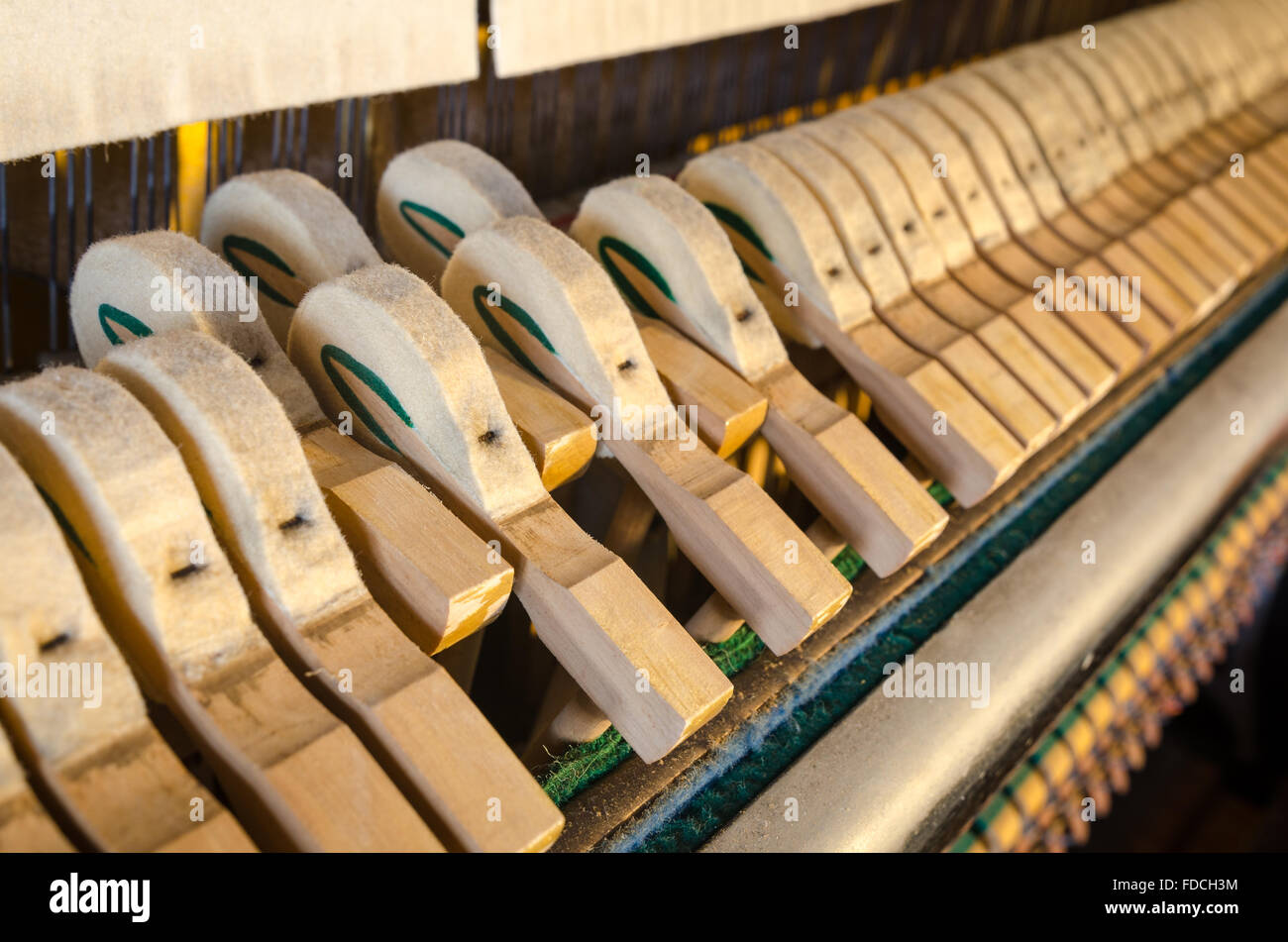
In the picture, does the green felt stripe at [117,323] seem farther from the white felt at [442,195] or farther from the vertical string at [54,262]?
the vertical string at [54,262]

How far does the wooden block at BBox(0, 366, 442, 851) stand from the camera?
81cm

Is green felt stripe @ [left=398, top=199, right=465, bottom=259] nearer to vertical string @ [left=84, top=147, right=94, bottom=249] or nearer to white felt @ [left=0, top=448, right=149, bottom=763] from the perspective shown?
vertical string @ [left=84, top=147, right=94, bottom=249]

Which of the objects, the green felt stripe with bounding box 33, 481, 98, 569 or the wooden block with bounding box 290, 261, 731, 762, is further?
the wooden block with bounding box 290, 261, 731, 762

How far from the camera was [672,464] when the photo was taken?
4.00ft

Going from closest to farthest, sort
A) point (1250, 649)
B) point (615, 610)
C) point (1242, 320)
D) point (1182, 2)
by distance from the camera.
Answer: point (615, 610) < point (1242, 320) < point (1182, 2) < point (1250, 649)

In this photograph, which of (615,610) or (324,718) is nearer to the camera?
(324,718)

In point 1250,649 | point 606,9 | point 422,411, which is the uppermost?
point 606,9

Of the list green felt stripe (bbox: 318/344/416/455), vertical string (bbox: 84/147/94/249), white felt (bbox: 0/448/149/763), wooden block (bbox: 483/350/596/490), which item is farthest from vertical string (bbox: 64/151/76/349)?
white felt (bbox: 0/448/149/763)

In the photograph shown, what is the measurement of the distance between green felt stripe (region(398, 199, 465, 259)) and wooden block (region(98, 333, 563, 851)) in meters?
0.49

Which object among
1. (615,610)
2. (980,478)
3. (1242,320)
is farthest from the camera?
(1242,320)
